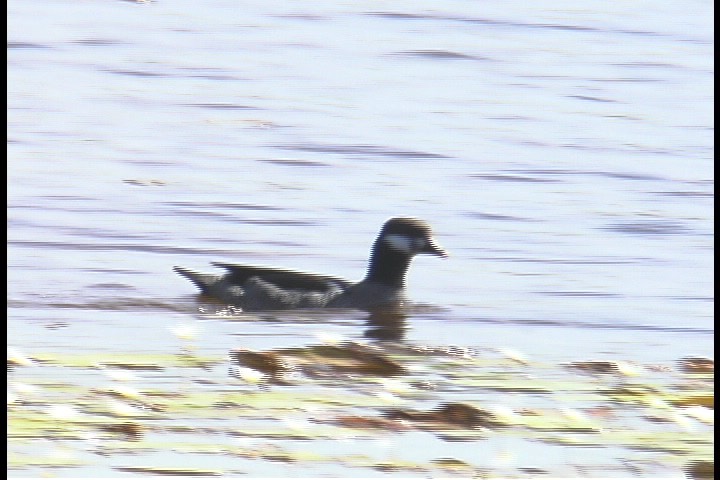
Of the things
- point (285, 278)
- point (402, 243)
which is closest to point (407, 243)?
point (402, 243)

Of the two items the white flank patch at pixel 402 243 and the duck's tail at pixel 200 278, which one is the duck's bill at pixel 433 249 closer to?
the white flank patch at pixel 402 243

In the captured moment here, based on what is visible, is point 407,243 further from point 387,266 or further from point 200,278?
point 200,278

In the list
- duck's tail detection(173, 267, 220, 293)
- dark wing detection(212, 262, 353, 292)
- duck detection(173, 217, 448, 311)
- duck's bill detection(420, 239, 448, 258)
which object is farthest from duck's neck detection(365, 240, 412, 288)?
duck's tail detection(173, 267, 220, 293)

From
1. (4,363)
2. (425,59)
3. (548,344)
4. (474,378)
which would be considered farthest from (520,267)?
(425,59)

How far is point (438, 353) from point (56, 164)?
4712 millimetres

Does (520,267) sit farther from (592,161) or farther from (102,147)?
(102,147)

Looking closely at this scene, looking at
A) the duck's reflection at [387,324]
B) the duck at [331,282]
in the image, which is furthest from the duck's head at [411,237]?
the duck's reflection at [387,324]

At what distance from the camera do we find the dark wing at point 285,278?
8.34 m

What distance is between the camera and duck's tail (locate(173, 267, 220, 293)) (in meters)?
8.52

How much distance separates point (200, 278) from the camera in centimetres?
860

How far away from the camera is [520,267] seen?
913cm

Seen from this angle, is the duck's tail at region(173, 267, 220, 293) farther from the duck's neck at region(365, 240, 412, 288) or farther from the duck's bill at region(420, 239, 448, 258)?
the duck's bill at region(420, 239, 448, 258)

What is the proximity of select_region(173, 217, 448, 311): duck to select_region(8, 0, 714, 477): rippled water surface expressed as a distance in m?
0.15

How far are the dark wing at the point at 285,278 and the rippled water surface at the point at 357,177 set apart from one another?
→ 0.22 m
